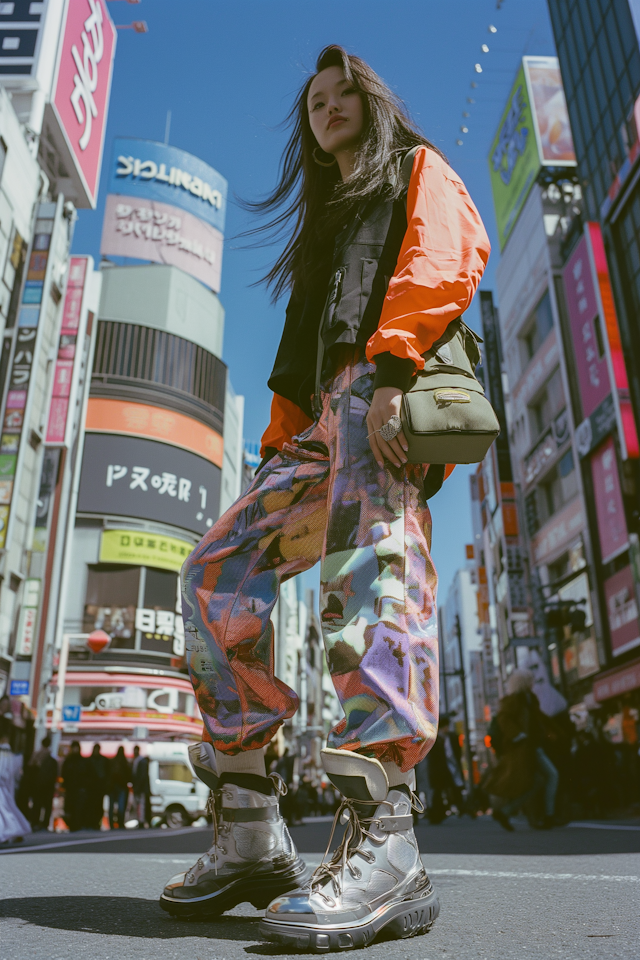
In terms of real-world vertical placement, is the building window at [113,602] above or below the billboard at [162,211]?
below

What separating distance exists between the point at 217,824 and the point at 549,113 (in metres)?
33.3

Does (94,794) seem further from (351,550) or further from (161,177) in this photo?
(161,177)

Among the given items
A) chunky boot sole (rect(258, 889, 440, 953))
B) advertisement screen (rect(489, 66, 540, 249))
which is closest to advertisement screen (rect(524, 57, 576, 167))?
advertisement screen (rect(489, 66, 540, 249))

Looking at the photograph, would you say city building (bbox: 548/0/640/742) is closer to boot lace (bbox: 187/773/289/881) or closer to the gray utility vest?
the gray utility vest

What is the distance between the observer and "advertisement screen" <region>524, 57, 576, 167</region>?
2923cm

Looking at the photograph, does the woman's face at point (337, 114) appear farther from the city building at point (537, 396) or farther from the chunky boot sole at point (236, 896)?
the city building at point (537, 396)

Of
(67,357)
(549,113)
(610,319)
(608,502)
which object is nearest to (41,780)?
(67,357)

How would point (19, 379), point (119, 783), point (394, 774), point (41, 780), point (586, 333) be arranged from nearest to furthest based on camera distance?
1. point (394, 774)
2. point (41, 780)
3. point (119, 783)
4. point (19, 379)
5. point (586, 333)

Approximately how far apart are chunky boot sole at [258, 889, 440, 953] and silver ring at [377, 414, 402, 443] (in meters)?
0.73

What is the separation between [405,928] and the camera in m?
1.21

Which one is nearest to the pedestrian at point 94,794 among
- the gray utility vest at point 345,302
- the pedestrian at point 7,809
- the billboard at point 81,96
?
the pedestrian at point 7,809

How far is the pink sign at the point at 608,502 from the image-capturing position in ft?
64.4

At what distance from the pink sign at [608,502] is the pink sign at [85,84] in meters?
17.1

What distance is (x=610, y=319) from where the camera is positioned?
64.0 ft
